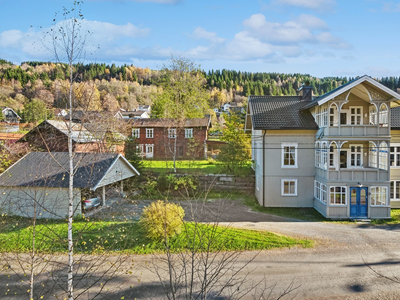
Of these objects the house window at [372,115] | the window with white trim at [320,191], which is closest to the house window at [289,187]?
the window with white trim at [320,191]

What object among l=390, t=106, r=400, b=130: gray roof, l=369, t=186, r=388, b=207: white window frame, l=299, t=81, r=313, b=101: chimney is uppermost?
l=299, t=81, r=313, b=101: chimney

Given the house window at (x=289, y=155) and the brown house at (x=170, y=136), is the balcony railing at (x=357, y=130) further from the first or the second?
the brown house at (x=170, y=136)

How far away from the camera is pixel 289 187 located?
69.0 feet

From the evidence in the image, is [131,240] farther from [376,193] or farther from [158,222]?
[376,193]

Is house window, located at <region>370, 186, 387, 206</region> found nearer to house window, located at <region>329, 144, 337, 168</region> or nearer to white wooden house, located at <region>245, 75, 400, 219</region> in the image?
white wooden house, located at <region>245, 75, 400, 219</region>

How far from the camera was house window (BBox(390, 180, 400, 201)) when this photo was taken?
21125 millimetres

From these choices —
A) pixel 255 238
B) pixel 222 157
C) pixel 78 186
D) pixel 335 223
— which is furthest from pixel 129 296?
pixel 222 157

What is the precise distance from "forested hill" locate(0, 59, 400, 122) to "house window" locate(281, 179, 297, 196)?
7.94 meters

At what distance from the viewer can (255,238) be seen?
1491 cm

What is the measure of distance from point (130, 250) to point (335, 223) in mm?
11856

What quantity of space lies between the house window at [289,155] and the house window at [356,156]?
3.71m

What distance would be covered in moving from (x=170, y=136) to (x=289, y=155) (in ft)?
61.0

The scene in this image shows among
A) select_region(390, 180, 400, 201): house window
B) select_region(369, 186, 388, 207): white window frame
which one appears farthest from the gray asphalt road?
select_region(390, 180, 400, 201): house window

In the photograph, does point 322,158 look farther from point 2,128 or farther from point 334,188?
point 2,128
